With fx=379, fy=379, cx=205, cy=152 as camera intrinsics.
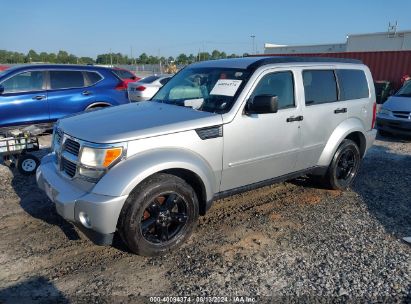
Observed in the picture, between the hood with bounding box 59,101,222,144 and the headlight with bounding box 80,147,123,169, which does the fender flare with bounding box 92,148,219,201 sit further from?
the hood with bounding box 59,101,222,144

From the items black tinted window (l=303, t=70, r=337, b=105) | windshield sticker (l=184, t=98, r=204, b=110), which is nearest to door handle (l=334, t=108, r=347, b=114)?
black tinted window (l=303, t=70, r=337, b=105)

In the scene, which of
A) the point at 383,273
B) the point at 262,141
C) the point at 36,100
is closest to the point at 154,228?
the point at 262,141

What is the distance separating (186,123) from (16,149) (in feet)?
12.0

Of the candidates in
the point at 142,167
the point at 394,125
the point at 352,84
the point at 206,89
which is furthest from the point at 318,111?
the point at 394,125

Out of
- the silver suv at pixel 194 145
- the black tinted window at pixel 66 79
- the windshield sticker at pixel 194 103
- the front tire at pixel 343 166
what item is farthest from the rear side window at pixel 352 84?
the black tinted window at pixel 66 79

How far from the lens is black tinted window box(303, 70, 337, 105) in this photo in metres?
4.82

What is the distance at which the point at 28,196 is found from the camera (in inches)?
205

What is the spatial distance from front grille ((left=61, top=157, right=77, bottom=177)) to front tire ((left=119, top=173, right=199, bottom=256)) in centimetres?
65

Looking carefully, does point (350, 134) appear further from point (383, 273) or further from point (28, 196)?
point (28, 196)

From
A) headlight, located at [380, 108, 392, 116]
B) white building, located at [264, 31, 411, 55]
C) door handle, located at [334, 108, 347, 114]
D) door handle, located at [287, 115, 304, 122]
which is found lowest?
headlight, located at [380, 108, 392, 116]

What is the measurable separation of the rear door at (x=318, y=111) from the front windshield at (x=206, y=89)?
102cm

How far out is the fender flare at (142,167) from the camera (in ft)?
10.7

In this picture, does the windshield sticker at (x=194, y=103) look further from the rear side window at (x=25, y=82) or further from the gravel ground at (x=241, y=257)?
the rear side window at (x=25, y=82)

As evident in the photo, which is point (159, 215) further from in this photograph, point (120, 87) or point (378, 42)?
point (378, 42)
